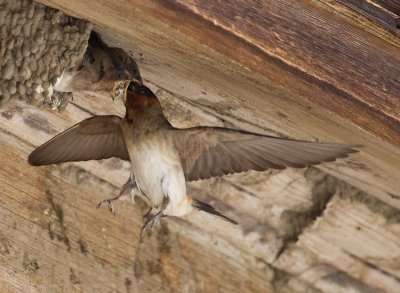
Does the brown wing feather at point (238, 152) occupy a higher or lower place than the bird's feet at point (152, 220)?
higher

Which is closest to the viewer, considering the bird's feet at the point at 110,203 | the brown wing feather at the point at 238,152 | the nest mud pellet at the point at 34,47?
the brown wing feather at the point at 238,152

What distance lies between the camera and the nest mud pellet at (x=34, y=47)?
400cm

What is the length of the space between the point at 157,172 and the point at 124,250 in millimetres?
609

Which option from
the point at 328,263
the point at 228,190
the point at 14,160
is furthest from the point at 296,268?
the point at 14,160

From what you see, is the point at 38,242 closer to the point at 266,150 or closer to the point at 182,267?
the point at 182,267

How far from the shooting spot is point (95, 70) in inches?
169

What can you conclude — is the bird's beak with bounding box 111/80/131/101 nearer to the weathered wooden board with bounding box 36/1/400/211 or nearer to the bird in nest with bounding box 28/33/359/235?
the bird in nest with bounding box 28/33/359/235

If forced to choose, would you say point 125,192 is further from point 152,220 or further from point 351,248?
point 351,248

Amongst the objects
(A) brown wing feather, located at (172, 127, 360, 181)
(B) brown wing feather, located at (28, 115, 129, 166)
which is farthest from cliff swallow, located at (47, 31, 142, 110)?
(A) brown wing feather, located at (172, 127, 360, 181)

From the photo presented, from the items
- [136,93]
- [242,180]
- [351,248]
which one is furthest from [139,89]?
[351,248]

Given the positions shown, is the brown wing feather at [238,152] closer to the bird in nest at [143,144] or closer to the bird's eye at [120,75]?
the bird in nest at [143,144]

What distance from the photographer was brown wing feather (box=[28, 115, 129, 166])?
4387 millimetres

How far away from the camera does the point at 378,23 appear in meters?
3.73

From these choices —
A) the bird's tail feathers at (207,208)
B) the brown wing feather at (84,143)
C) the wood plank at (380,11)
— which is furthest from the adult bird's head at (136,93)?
the wood plank at (380,11)
